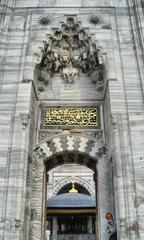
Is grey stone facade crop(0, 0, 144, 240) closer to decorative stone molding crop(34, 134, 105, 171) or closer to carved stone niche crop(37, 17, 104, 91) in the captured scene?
decorative stone molding crop(34, 134, 105, 171)

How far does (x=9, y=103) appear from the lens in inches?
297

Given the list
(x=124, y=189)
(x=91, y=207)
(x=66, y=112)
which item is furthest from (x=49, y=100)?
(x=91, y=207)

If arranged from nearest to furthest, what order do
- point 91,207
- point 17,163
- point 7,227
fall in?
point 7,227 < point 17,163 < point 91,207

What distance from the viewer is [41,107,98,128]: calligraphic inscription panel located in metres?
8.31

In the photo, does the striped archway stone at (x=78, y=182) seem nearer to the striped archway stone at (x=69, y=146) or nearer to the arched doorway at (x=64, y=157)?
the arched doorway at (x=64, y=157)

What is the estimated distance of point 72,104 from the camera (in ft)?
28.2

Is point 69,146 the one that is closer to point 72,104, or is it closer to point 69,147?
point 69,147

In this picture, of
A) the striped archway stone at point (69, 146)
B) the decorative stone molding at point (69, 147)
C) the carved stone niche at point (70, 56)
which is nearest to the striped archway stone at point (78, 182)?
the carved stone niche at point (70, 56)

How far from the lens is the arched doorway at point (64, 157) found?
7.32m

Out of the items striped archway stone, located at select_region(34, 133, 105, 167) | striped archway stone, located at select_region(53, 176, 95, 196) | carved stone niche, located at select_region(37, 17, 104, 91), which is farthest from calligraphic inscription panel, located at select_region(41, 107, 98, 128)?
striped archway stone, located at select_region(53, 176, 95, 196)

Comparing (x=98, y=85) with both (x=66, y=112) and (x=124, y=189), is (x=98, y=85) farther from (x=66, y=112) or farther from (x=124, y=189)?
(x=124, y=189)

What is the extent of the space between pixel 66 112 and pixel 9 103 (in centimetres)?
158

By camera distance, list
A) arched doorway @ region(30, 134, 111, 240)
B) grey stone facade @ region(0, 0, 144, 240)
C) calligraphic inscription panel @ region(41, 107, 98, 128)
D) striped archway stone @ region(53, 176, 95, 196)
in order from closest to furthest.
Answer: grey stone facade @ region(0, 0, 144, 240) → arched doorway @ region(30, 134, 111, 240) → calligraphic inscription panel @ region(41, 107, 98, 128) → striped archway stone @ region(53, 176, 95, 196)

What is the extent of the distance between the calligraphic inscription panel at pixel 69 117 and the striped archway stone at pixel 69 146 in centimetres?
39
